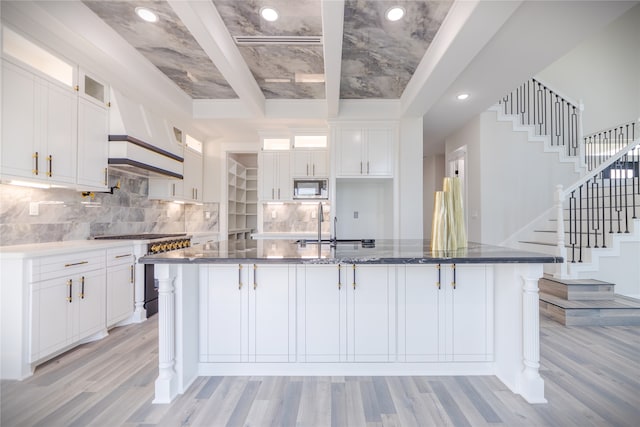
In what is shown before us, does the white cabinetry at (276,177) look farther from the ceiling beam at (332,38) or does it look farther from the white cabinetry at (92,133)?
the white cabinetry at (92,133)

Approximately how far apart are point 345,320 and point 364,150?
2.97 m

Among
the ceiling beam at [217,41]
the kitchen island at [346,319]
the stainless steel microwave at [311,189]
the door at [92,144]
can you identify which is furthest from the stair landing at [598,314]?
the door at [92,144]

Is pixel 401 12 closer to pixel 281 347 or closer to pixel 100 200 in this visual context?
pixel 281 347

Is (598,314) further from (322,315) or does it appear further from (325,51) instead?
(325,51)

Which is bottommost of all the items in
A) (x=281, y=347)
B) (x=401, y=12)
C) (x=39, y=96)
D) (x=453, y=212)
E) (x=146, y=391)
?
(x=146, y=391)

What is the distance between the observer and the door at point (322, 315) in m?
2.21

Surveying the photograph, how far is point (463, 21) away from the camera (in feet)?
7.41

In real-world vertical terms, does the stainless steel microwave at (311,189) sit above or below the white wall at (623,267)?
above

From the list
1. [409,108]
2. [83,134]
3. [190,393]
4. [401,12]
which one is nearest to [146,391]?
[190,393]

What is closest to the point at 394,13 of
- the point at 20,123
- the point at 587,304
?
the point at 20,123

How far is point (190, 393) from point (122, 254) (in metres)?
1.81

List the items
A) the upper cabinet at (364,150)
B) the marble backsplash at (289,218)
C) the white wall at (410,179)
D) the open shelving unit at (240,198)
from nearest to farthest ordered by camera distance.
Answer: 1. the white wall at (410,179)
2. the upper cabinet at (364,150)
3. the marble backsplash at (289,218)
4. the open shelving unit at (240,198)

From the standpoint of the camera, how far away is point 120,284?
3084mm

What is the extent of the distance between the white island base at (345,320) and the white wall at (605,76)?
636 centimetres
